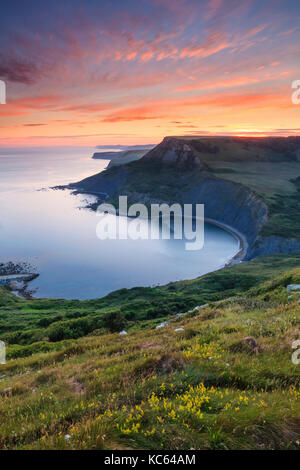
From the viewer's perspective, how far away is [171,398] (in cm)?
596

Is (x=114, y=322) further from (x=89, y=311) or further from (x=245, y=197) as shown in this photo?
(x=245, y=197)

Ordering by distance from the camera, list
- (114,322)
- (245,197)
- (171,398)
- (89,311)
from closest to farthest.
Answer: (171,398)
(114,322)
(89,311)
(245,197)

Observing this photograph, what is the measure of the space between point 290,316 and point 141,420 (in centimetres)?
842

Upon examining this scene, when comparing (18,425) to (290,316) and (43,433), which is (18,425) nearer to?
(43,433)

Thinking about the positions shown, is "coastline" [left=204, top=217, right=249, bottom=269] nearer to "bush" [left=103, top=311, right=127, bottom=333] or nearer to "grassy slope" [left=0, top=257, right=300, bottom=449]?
"bush" [left=103, top=311, right=127, bottom=333]

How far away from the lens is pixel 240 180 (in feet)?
533

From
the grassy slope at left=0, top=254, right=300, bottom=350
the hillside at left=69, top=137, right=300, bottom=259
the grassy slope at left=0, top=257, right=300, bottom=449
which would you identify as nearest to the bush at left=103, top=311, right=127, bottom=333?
the grassy slope at left=0, top=254, right=300, bottom=350

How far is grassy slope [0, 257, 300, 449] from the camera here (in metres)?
4.60

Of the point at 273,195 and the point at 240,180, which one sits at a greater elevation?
the point at 240,180

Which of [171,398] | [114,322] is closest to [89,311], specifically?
[114,322]

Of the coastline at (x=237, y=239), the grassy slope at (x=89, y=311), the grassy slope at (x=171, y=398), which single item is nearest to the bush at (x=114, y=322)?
the grassy slope at (x=89, y=311)

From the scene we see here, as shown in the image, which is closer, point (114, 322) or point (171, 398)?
point (171, 398)

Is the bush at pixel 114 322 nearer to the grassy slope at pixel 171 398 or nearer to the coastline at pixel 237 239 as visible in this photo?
the grassy slope at pixel 171 398
